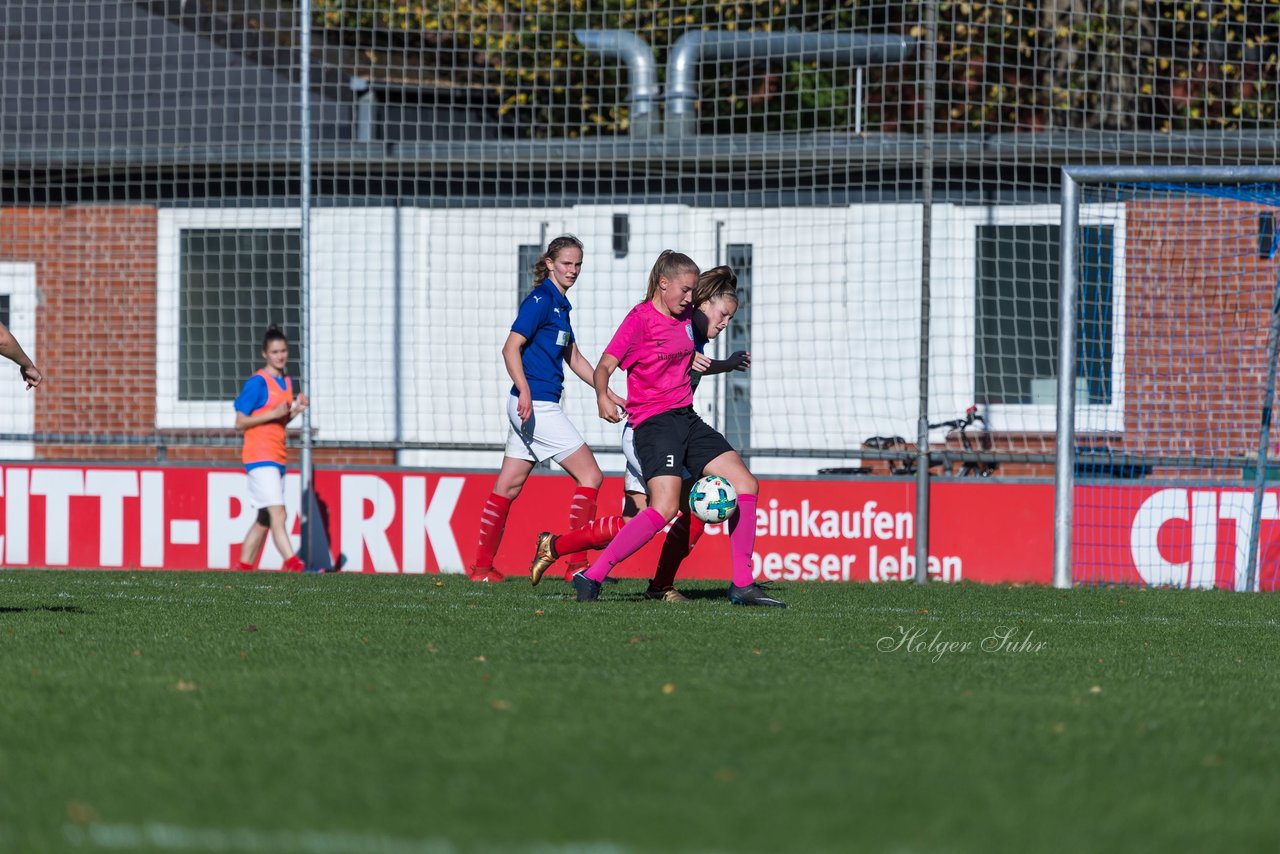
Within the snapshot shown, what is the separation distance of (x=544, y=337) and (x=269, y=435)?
2819 mm

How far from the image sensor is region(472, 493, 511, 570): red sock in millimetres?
10383

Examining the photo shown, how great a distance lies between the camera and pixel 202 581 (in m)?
10.9

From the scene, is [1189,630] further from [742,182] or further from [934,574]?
[742,182]

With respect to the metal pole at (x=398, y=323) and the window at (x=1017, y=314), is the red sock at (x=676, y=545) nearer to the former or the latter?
the window at (x=1017, y=314)

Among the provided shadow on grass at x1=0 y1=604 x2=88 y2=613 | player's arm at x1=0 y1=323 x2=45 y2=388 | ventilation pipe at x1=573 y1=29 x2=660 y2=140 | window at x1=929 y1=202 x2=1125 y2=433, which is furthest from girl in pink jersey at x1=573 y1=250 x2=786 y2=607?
ventilation pipe at x1=573 y1=29 x2=660 y2=140

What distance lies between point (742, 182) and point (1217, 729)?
917 centimetres

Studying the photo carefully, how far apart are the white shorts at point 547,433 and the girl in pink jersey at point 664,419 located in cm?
139

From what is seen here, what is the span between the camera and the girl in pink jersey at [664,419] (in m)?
8.39

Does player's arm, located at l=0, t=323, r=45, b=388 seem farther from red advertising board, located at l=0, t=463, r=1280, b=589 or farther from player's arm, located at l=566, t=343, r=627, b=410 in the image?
red advertising board, located at l=0, t=463, r=1280, b=589

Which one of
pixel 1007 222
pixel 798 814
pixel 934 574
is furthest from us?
pixel 1007 222

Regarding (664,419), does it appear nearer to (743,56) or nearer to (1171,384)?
(1171,384)

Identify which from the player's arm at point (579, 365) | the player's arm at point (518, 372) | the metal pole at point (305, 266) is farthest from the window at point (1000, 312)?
the metal pole at point (305, 266)

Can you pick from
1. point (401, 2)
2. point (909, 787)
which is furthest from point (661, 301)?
point (401, 2)

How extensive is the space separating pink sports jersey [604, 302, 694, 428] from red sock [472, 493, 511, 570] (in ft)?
6.45
